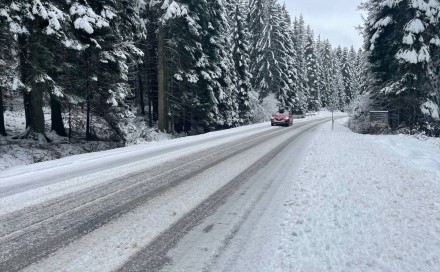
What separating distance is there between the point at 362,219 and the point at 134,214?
11.2 feet

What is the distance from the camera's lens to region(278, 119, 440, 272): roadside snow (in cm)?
369

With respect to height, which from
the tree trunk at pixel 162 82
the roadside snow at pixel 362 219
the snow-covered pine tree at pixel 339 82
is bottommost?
the roadside snow at pixel 362 219

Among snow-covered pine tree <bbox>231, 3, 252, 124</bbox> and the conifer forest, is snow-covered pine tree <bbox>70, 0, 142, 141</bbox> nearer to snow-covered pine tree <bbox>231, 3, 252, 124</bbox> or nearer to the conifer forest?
the conifer forest

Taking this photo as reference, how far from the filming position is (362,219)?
197 inches

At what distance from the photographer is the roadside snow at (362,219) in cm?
369

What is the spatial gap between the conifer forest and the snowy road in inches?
208

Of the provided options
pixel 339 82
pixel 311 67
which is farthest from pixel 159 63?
pixel 339 82

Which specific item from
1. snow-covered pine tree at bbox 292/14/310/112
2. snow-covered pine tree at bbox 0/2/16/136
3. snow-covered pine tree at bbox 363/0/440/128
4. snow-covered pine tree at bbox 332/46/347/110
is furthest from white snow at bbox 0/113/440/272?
snow-covered pine tree at bbox 332/46/347/110

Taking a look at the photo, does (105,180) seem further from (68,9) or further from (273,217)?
(68,9)

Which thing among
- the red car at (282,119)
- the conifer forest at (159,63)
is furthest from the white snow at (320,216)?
the red car at (282,119)

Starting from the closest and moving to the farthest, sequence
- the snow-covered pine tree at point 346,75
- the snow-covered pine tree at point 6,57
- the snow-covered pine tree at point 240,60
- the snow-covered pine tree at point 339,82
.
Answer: the snow-covered pine tree at point 6,57, the snow-covered pine tree at point 240,60, the snow-covered pine tree at point 339,82, the snow-covered pine tree at point 346,75

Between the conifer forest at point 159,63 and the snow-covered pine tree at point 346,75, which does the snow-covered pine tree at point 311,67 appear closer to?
the snow-covered pine tree at point 346,75

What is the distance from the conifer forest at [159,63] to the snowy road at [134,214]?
208 inches

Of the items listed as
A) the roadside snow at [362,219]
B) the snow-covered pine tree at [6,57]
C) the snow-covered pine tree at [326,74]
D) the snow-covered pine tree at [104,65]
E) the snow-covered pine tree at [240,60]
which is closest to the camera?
the roadside snow at [362,219]
